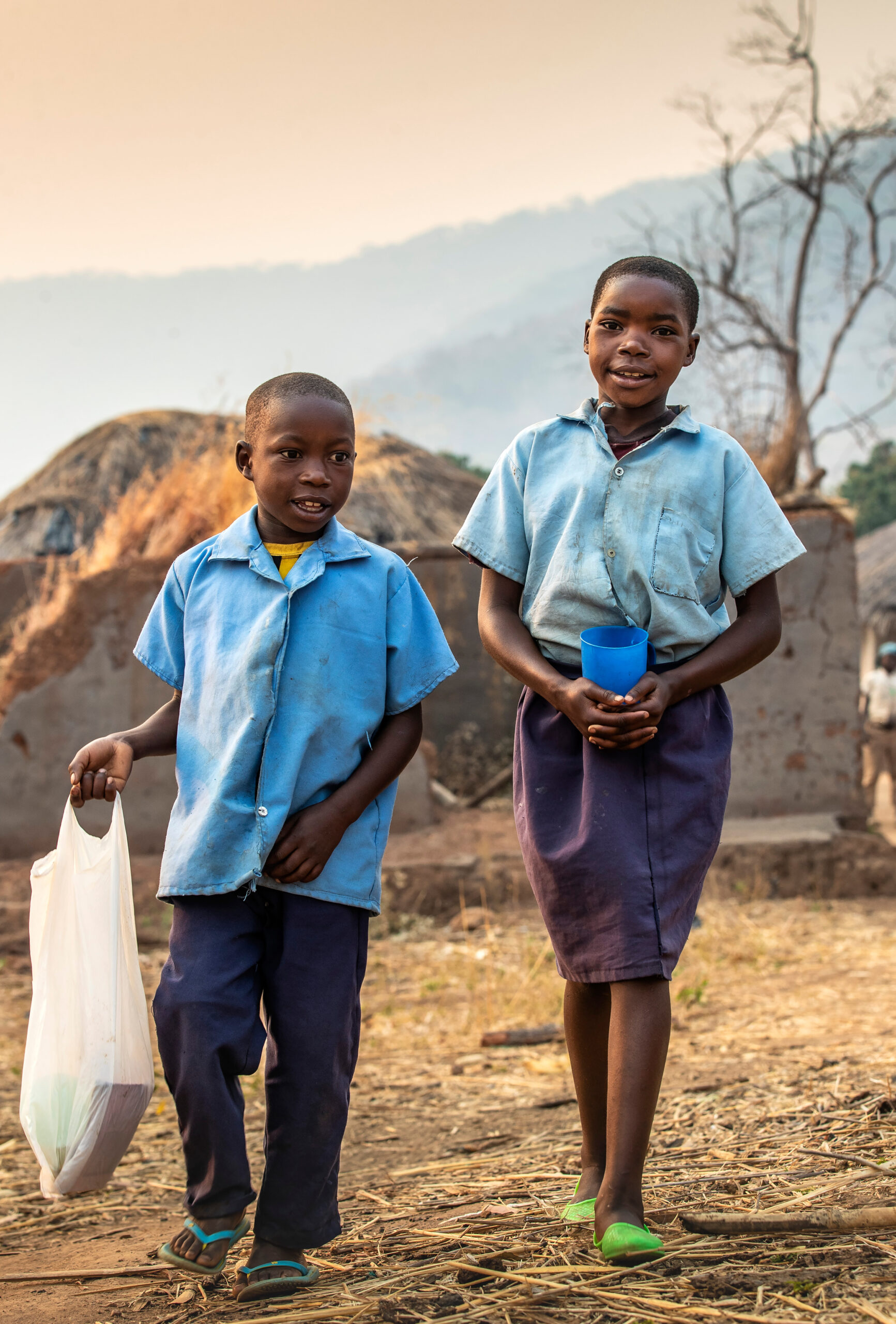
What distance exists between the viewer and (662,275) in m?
2.14

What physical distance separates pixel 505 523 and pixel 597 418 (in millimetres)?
253

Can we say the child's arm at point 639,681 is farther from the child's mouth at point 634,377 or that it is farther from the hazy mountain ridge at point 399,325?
the hazy mountain ridge at point 399,325

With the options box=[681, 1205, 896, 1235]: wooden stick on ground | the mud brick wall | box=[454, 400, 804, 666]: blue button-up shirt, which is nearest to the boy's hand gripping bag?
box=[454, 400, 804, 666]: blue button-up shirt

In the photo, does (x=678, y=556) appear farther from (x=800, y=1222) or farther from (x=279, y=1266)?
(x=279, y=1266)

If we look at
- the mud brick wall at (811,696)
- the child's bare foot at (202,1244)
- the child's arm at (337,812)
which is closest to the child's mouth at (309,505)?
the child's arm at (337,812)

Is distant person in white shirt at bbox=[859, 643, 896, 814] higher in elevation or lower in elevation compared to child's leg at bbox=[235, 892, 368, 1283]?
higher

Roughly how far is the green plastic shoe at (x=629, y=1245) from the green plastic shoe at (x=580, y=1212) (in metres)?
0.18

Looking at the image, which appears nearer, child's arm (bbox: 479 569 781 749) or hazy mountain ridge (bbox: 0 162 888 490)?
child's arm (bbox: 479 569 781 749)

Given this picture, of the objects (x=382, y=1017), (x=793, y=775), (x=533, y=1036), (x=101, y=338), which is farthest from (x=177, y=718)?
(x=101, y=338)

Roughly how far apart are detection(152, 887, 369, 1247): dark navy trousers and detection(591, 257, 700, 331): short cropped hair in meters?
1.21

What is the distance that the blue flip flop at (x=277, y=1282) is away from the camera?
1874mm

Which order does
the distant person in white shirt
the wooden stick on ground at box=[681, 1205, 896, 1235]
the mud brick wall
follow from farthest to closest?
the distant person in white shirt, the mud brick wall, the wooden stick on ground at box=[681, 1205, 896, 1235]

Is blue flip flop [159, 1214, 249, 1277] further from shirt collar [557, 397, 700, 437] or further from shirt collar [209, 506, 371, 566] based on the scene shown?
shirt collar [557, 397, 700, 437]

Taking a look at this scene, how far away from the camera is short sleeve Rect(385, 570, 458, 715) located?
6.97ft
